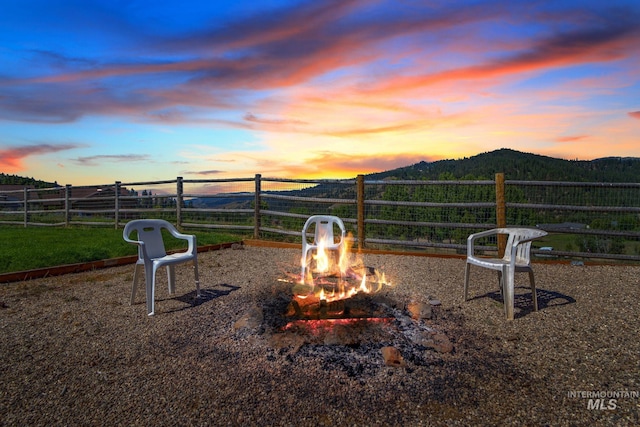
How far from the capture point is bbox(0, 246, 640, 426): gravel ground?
2.23 meters

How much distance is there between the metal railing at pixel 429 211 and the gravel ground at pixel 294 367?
8.73 ft

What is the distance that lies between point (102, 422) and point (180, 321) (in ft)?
5.16

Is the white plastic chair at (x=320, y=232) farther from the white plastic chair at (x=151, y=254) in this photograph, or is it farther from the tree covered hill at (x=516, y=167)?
the tree covered hill at (x=516, y=167)

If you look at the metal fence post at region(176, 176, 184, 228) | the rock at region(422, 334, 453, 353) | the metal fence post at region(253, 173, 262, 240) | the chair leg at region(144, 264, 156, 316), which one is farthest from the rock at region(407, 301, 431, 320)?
the metal fence post at region(176, 176, 184, 228)

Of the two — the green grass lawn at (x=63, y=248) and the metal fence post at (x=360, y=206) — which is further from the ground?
the metal fence post at (x=360, y=206)

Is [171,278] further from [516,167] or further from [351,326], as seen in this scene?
[516,167]

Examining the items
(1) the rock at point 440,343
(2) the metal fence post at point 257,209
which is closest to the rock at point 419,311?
(1) the rock at point 440,343

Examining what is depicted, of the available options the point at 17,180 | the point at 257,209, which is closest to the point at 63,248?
the point at 257,209

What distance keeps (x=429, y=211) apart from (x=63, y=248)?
23.3 feet

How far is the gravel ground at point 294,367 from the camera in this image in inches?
87.7

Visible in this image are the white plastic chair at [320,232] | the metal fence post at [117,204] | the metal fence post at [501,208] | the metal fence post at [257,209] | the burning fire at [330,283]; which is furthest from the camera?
the metal fence post at [117,204]

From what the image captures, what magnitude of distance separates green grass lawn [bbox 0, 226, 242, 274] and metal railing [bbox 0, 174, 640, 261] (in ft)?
3.23

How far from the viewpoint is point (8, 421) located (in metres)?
2.19

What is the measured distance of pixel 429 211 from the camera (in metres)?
8.27
